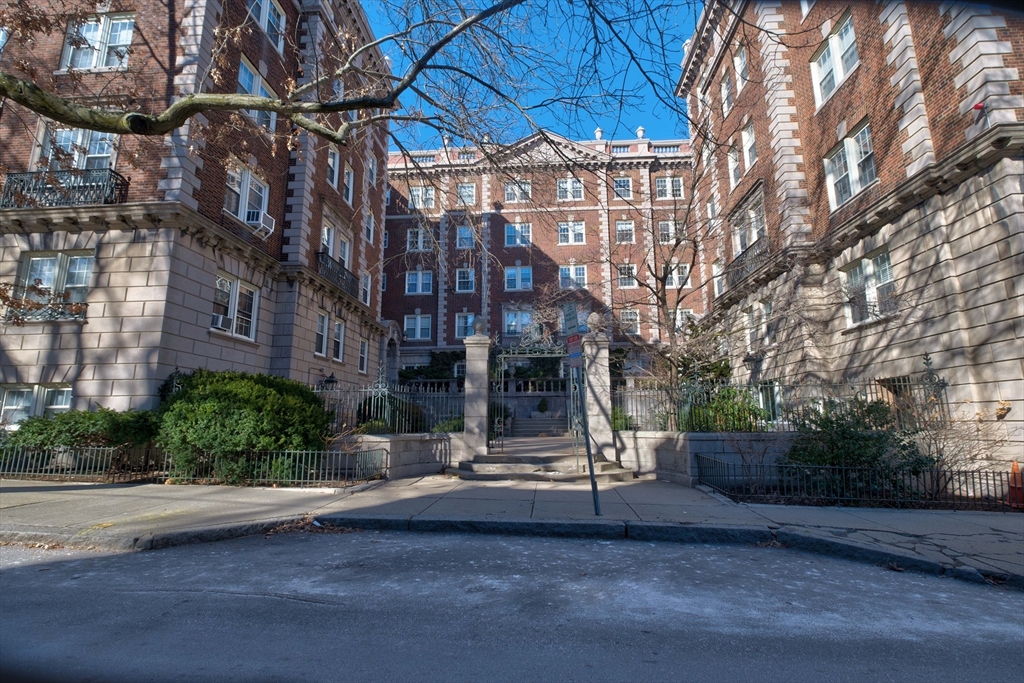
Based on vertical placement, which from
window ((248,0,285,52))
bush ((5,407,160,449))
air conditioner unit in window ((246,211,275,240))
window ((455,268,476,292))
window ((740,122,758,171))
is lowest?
bush ((5,407,160,449))

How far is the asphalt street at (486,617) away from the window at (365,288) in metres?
20.5

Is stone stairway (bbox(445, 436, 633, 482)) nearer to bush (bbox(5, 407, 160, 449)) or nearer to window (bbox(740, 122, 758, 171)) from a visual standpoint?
bush (bbox(5, 407, 160, 449))

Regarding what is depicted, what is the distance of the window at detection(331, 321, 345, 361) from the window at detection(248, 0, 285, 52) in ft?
36.1

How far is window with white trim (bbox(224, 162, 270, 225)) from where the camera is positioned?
16.4m

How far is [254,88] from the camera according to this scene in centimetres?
1792

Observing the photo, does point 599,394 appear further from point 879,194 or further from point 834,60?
point 834,60

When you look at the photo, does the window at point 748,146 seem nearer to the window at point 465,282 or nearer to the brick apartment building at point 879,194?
the brick apartment building at point 879,194

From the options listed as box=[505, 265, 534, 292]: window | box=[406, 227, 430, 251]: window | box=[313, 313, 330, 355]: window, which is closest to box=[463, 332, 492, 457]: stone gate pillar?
box=[406, 227, 430, 251]: window

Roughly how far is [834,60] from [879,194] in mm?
5806

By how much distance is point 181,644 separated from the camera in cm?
359

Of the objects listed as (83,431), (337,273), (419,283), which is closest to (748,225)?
(337,273)

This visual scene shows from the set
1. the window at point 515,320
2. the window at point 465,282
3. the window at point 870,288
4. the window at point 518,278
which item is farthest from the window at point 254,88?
the window at point 515,320

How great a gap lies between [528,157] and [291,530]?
726 centimetres

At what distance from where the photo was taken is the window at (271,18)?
59.8ft
